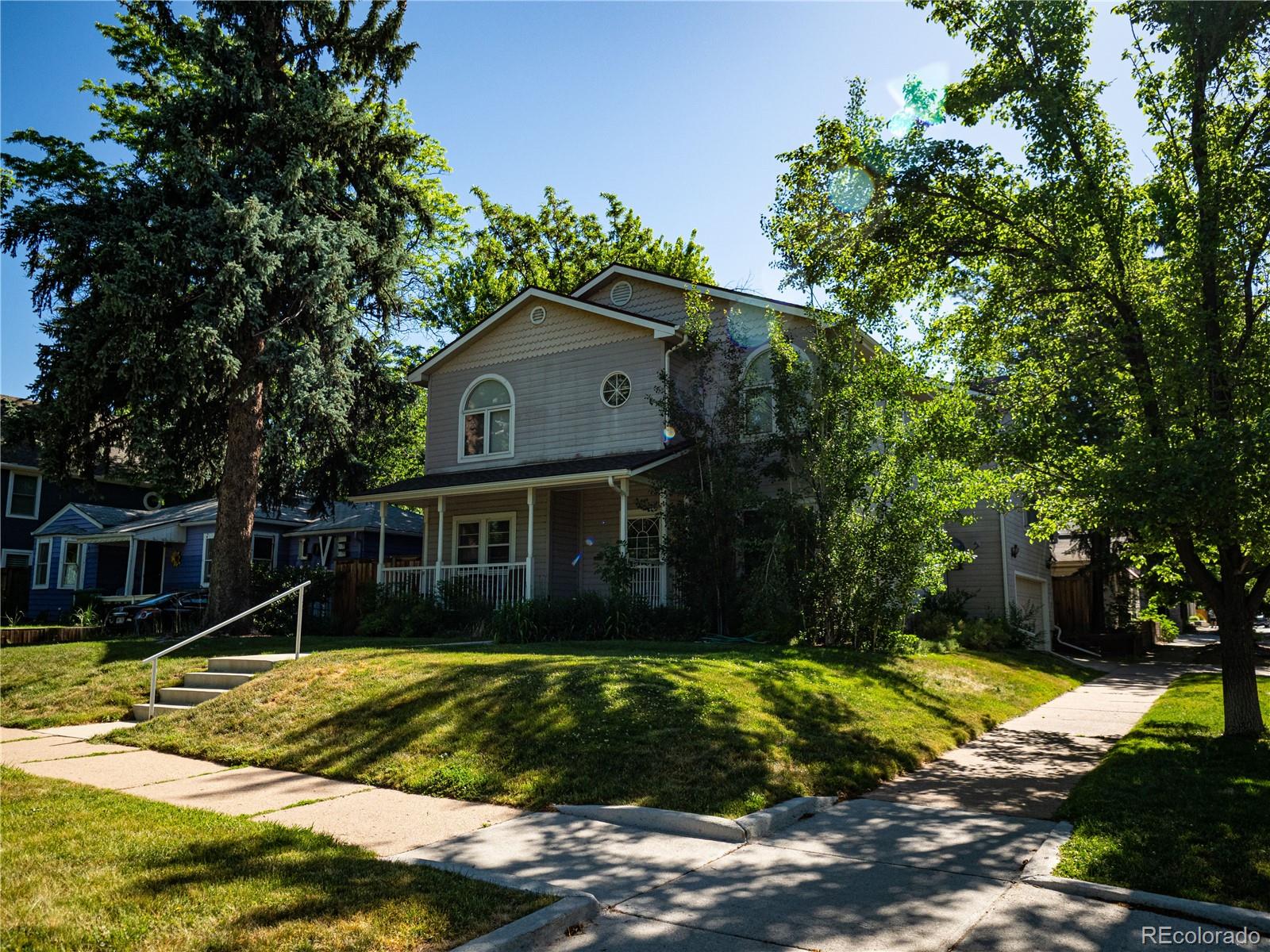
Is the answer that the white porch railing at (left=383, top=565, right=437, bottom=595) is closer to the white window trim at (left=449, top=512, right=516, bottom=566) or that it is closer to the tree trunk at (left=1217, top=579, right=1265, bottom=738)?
the white window trim at (left=449, top=512, right=516, bottom=566)

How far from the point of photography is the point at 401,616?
1709cm

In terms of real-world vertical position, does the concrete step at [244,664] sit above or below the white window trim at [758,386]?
below

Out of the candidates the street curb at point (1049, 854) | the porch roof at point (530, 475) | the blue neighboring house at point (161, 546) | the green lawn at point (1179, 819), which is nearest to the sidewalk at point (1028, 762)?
the green lawn at point (1179, 819)

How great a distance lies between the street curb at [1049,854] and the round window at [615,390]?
13.5 metres

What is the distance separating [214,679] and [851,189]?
35.0 ft

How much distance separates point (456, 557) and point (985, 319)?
44.0 feet

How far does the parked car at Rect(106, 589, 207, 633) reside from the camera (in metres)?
20.5

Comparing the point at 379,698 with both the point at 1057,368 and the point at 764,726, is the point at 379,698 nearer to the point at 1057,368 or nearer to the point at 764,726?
the point at 764,726

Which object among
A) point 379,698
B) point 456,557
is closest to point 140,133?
point 456,557

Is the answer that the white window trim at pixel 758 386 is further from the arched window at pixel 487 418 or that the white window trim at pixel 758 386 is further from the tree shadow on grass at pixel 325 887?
the tree shadow on grass at pixel 325 887

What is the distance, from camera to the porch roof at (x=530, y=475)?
52.7ft

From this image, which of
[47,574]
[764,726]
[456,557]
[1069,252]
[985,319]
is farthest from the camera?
[47,574]

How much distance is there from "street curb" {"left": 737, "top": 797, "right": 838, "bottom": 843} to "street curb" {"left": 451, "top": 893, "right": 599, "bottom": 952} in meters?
1.72

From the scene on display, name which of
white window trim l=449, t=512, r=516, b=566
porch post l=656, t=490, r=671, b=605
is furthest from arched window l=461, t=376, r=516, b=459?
porch post l=656, t=490, r=671, b=605
